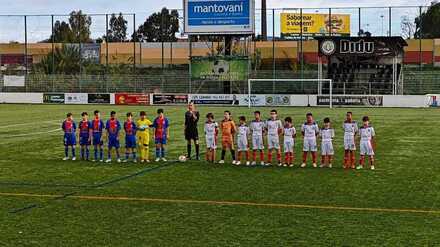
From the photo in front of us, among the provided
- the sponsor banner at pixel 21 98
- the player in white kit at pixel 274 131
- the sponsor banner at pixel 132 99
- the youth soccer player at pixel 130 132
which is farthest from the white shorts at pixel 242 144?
the sponsor banner at pixel 21 98

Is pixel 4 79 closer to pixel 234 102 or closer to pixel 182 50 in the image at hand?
pixel 234 102

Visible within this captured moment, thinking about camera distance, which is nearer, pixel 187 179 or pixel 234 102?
pixel 187 179

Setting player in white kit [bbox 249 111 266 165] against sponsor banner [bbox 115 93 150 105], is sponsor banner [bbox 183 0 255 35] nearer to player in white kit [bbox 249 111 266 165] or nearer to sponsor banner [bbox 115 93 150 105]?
sponsor banner [bbox 115 93 150 105]

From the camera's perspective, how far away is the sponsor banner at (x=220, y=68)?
5428 cm

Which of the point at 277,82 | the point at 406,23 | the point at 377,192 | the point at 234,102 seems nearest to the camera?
the point at 377,192

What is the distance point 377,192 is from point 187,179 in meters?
4.64

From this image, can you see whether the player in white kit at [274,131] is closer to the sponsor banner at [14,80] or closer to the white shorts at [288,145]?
the white shorts at [288,145]

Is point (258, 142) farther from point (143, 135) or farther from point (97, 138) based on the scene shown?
point (97, 138)

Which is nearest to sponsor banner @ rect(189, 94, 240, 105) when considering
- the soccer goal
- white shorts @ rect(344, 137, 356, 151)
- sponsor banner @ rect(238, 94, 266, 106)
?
sponsor banner @ rect(238, 94, 266, 106)

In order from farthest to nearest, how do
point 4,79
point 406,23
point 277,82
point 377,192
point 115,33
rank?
1. point 115,33
2. point 406,23
3. point 4,79
4. point 277,82
5. point 377,192

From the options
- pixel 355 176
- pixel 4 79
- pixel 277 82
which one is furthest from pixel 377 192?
→ pixel 4 79

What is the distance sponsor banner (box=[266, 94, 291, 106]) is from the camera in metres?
53.5

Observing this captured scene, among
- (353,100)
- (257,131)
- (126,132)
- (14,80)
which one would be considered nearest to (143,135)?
(126,132)

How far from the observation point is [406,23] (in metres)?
73.5
